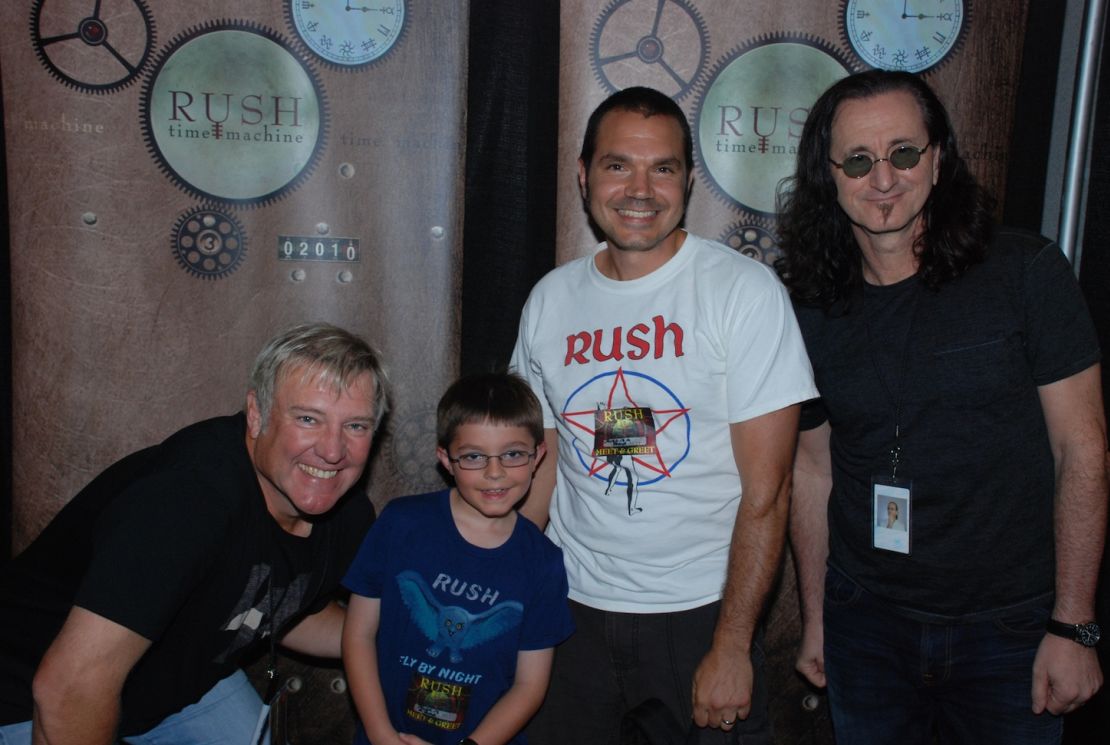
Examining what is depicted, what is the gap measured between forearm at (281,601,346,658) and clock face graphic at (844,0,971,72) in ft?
6.72

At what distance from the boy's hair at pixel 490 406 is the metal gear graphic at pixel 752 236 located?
93 centimetres

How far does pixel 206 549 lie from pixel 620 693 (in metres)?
0.89

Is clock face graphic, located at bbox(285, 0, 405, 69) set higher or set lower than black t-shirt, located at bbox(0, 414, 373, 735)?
higher

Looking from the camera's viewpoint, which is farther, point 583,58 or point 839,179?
point 583,58

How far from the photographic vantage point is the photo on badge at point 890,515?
66.2 inches

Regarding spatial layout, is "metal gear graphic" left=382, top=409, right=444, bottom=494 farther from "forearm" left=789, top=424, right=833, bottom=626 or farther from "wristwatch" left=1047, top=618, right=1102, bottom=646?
"wristwatch" left=1047, top=618, right=1102, bottom=646

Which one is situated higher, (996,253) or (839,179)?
(839,179)

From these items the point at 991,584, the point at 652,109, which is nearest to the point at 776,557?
the point at 991,584

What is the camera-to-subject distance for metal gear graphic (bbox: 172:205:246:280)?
7.69 ft

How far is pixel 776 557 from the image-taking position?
1.65 meters

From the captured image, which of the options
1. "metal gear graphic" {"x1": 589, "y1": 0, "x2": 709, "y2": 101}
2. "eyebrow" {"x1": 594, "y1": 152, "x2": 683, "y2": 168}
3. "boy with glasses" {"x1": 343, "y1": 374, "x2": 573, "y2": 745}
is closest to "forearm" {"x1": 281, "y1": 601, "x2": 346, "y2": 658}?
"boy with glasses" {"x1": 343, "y1": 374, "x2": 573, "y2": 745}

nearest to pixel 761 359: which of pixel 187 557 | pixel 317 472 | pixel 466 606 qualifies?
pixel 466 606

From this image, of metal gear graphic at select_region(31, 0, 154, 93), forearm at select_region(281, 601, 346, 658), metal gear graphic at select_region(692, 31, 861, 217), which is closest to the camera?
forearm at select_region(281, 601, 346, 658)

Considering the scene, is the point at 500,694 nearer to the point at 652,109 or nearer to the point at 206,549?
the point at 206,549
